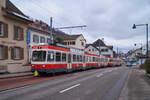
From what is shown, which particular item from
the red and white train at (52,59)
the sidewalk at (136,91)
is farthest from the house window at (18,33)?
the sidewalk at (136,91)

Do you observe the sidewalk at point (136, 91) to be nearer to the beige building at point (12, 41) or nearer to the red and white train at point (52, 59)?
the red and white train at point (52, 59)

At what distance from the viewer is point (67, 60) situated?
18484 mm

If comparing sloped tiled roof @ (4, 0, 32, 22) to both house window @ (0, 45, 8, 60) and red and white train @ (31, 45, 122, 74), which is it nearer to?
house window @ (0, 45, 8, 60)

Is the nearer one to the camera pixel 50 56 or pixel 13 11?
pixel 50 56

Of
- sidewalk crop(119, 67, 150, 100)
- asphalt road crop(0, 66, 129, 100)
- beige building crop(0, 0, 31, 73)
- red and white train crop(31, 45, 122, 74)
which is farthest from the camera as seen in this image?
beige building crop(0, 0, 31, 73)

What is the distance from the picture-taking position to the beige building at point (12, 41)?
751 inches

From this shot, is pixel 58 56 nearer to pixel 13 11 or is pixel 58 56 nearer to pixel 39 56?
A: pixel 39 56

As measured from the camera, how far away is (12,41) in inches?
819

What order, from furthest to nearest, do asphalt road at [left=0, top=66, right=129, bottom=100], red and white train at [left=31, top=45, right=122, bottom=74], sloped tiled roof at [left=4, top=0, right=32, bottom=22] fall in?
sloped tiled roof at [left=4, top=0, right=32, bottom=22] → red and white train at [left=31, top=45, right=122, bottom=74] → asphalt road at [left=0, top=66, right=129, bottom=100]

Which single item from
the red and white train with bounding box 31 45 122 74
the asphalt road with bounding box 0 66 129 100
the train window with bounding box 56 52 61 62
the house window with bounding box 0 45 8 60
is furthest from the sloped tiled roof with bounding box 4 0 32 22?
the asphalt road with bounding box 0 66 129 100

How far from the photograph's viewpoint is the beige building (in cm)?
1908

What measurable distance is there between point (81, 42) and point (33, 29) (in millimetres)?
28635

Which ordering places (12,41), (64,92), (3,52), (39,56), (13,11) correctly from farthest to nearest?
(13,11), (12,41), (3,52), (39,56), (64,92)

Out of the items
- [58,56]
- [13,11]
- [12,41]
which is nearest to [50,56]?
[58,56]
